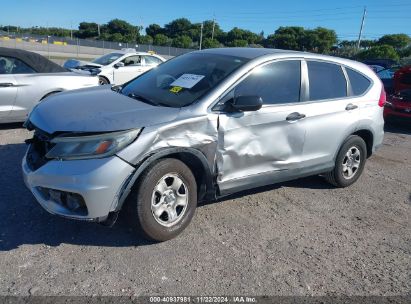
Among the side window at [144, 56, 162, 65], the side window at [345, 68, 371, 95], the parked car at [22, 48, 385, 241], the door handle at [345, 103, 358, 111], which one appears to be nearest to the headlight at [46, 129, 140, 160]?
the parked car at [22, 48, 385, 241]

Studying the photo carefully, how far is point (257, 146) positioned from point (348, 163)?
1.91 meters

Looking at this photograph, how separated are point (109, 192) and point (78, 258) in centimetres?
67

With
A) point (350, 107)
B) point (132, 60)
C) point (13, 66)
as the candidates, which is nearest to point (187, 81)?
point (350, 107)

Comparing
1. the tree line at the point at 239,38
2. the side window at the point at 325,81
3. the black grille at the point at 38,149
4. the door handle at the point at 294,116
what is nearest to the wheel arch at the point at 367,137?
the side window at the point at 325,81

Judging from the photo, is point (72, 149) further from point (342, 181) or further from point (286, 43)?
point (286, 43)

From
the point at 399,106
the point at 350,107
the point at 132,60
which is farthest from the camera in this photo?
the point at 132,60

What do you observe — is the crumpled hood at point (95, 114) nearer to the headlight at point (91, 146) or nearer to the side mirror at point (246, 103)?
the headlight at point (91, 146)

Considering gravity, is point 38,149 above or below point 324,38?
below

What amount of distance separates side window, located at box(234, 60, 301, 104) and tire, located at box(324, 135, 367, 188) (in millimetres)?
1191

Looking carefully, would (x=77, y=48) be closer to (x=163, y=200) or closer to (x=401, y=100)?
(x=401, y=100)

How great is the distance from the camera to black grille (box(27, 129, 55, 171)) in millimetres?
3359

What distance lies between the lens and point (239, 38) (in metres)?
89.4

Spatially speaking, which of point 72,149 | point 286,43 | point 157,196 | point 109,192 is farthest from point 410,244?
point 286,43

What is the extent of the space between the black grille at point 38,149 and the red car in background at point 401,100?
9.05m
